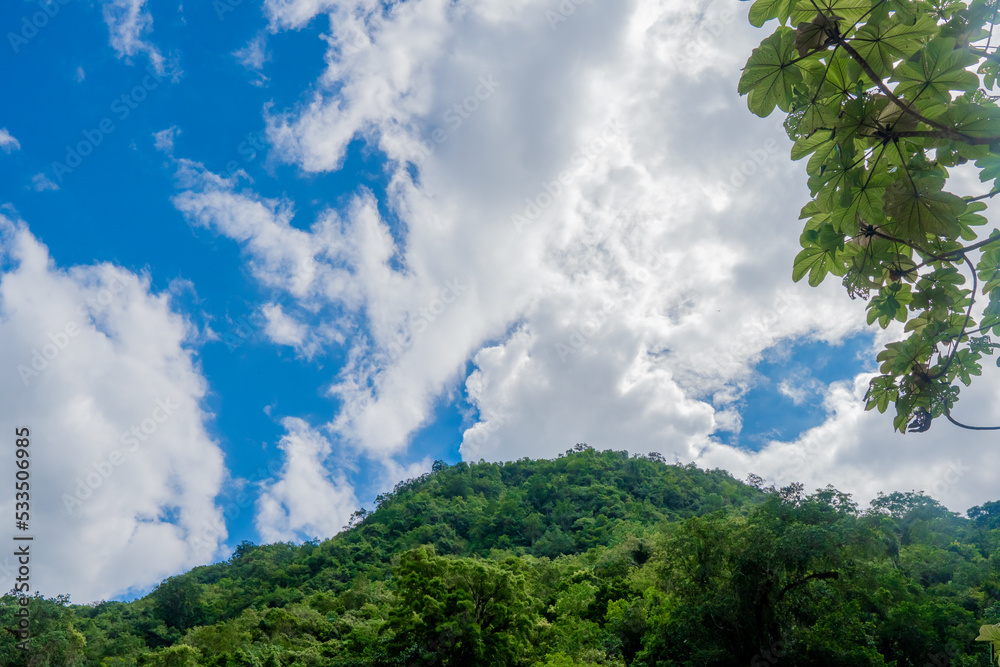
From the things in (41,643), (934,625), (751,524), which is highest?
(41,643)

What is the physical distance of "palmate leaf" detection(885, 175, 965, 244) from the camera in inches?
44.8

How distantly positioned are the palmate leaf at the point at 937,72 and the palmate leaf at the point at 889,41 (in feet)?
0.09

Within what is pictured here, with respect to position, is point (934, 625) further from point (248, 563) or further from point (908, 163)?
point (248, 563)

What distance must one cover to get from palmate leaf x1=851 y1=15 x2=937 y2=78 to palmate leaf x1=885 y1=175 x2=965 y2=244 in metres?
0.25

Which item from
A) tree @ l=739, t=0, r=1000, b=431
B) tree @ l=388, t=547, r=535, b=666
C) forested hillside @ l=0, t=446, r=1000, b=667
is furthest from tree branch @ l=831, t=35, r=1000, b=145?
tree @ l=388, t=547, r=535, b=666

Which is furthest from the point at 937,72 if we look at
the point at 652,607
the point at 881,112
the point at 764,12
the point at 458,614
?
the point at 652,607

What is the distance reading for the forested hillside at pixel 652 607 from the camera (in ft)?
46.6

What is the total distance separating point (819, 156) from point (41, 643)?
30.8 meters

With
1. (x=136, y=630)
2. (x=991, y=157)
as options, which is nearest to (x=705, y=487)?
(x=136, y=630)

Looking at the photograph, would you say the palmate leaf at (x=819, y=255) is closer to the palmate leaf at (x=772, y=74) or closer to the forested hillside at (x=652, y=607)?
the palmate leaf at (x=772, y=74)

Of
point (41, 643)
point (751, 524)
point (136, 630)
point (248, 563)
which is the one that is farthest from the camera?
point (248, 563)

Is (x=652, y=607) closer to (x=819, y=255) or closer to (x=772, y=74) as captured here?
(x=819, y=255)

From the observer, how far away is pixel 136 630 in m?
34.4

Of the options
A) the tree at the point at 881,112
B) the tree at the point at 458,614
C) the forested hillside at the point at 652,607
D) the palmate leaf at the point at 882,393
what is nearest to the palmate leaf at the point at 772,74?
the tree at the point at 881,112
